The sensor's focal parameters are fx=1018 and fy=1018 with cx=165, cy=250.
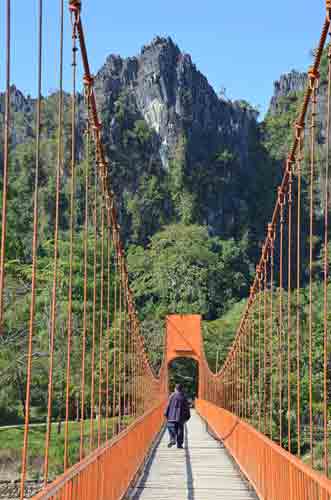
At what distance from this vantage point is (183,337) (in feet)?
169

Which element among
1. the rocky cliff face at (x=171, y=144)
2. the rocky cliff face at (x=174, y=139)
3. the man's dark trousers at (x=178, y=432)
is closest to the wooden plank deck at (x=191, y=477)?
the man's dark trousers at (x=178, y=432)

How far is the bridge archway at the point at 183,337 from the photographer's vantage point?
50688mm

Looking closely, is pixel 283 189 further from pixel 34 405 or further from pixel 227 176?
pixel 227 176

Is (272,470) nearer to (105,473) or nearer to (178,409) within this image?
(105,473)

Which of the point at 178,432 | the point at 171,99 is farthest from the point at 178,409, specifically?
the point at 171,99

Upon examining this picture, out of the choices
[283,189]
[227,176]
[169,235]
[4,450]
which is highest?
[227,176]

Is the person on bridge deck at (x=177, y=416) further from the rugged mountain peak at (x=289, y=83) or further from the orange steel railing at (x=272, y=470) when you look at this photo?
the rugged mountain peak at (x=289, y=83)

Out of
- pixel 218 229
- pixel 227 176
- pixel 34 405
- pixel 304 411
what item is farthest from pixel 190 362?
pixel 227 176

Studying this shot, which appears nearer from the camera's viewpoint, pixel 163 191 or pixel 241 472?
pixel 241 472

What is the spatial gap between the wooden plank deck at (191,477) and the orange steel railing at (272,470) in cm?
18

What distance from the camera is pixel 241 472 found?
11492 mm

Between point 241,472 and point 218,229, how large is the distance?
79846 millimetres

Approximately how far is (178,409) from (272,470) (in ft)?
26.2

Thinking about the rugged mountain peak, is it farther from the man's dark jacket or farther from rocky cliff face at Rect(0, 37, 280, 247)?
the man's dark jacket
